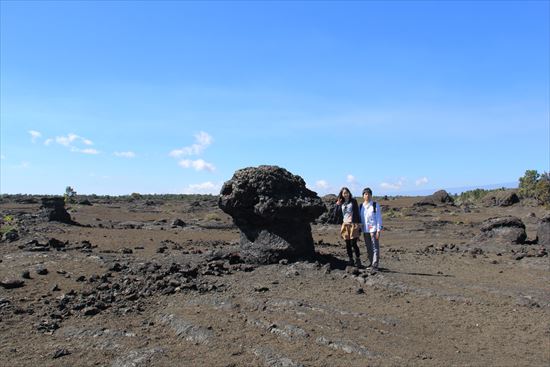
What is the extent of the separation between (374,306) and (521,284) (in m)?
4.27

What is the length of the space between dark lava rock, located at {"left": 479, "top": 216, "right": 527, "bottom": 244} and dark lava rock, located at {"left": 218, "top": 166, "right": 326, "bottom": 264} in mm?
9699

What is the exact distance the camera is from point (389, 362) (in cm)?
682

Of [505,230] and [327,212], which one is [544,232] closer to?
[505,230]

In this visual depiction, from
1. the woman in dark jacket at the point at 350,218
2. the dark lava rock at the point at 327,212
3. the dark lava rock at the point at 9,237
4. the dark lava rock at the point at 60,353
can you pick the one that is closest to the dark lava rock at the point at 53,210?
the dark lava rock at the point at 9,237

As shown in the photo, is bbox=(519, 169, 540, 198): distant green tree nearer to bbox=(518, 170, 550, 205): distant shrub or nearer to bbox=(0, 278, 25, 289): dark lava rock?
bbox=(518, 170, 550, 205): distant shrub

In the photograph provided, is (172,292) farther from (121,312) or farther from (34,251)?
(34,251)

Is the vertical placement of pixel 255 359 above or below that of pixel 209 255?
below

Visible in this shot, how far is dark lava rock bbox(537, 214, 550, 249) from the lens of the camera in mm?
18016

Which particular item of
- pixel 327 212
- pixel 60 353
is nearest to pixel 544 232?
pixel 327 212

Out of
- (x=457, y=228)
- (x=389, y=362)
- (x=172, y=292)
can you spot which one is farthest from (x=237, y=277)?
(x=457, y=228)

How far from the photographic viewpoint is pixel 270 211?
12477 mm

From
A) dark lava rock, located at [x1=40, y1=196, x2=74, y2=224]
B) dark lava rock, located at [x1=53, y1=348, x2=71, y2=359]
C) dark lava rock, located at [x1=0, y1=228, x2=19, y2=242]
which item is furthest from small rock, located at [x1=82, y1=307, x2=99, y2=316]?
dark lava rock, located at [x1=40, y1=196, x2=74, y2=224]

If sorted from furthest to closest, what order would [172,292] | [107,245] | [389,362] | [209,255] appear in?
[107,245] < [209,255] < [172,292] < [389,362]

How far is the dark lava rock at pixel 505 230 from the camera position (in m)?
19.0
